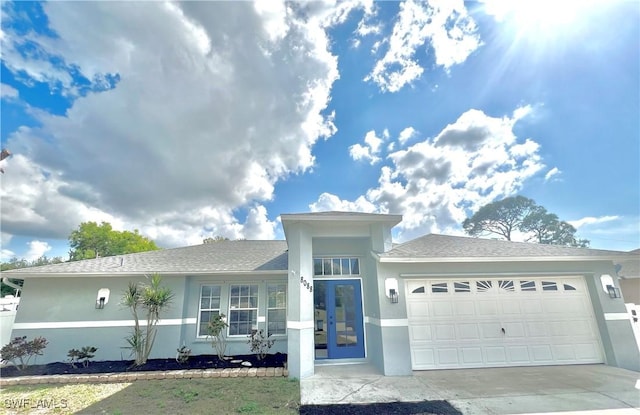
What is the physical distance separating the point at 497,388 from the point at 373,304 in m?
3.32

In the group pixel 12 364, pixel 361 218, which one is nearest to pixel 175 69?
pixel 361 218

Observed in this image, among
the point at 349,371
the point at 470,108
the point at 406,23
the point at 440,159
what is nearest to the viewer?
the point at 349,371

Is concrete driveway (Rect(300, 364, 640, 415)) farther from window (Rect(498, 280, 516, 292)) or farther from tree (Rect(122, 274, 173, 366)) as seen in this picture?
tree (Rect(122, 274, 173, 366))

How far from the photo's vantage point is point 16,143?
27.7ft

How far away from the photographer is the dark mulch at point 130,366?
705 centimetres

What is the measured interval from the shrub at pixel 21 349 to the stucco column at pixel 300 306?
7374 millimetres

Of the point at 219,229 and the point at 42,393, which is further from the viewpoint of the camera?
the point at 219,229

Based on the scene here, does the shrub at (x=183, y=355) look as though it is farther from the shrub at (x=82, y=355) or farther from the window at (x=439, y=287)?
the window at (x=439, y=287)

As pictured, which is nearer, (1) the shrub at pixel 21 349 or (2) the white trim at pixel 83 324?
(1) the shrub at pixel 21 349

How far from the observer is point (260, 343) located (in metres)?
8.25

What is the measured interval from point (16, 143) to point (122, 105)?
3.55m

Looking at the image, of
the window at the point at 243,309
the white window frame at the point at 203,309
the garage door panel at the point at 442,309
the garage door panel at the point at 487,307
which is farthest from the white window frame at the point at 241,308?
the garage door panel at the point at 487,307

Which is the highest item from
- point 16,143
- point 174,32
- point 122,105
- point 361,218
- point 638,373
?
point 174,32

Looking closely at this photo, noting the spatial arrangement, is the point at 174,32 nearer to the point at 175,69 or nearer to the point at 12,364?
the point at 175,69
